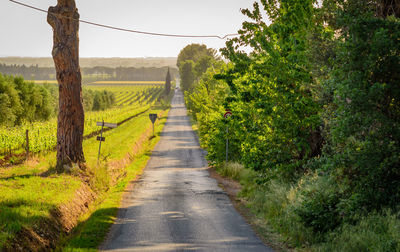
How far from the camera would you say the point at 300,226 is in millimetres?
8297

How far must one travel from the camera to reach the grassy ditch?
6473 mm

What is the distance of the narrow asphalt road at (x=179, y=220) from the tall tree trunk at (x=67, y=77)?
3.14m

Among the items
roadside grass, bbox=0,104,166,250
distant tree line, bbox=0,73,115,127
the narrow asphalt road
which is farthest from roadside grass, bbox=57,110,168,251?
distant tree line, bbox=0,73,115,127

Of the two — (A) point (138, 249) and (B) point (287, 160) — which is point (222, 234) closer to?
(A) point (138, 249)

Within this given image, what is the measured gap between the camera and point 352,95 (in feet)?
20.9

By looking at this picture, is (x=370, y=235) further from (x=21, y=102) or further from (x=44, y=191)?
(x=21, y=102)

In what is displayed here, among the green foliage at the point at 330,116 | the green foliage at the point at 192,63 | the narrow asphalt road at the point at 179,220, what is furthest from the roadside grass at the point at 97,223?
the green foliage at the point at 192,63

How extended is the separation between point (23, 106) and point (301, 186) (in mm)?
39037

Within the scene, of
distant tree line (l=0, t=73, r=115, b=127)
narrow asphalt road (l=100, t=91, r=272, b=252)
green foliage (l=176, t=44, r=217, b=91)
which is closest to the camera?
narrow asphalt road (l=100, t=91, r=272, b=252)

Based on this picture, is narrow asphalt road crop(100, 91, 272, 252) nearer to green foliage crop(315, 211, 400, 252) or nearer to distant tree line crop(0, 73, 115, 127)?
green foliage crop(315, 211, 400, 252)

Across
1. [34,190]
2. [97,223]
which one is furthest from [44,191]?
[97,223]

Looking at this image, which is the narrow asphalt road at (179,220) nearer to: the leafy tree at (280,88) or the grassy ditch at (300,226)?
the grassy ditch at (300,226)

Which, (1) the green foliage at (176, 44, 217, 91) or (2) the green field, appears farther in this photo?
(1) the green foliage at (176, 44, 217, 91)

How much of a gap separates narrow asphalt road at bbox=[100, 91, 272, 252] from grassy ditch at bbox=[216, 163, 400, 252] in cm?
64
